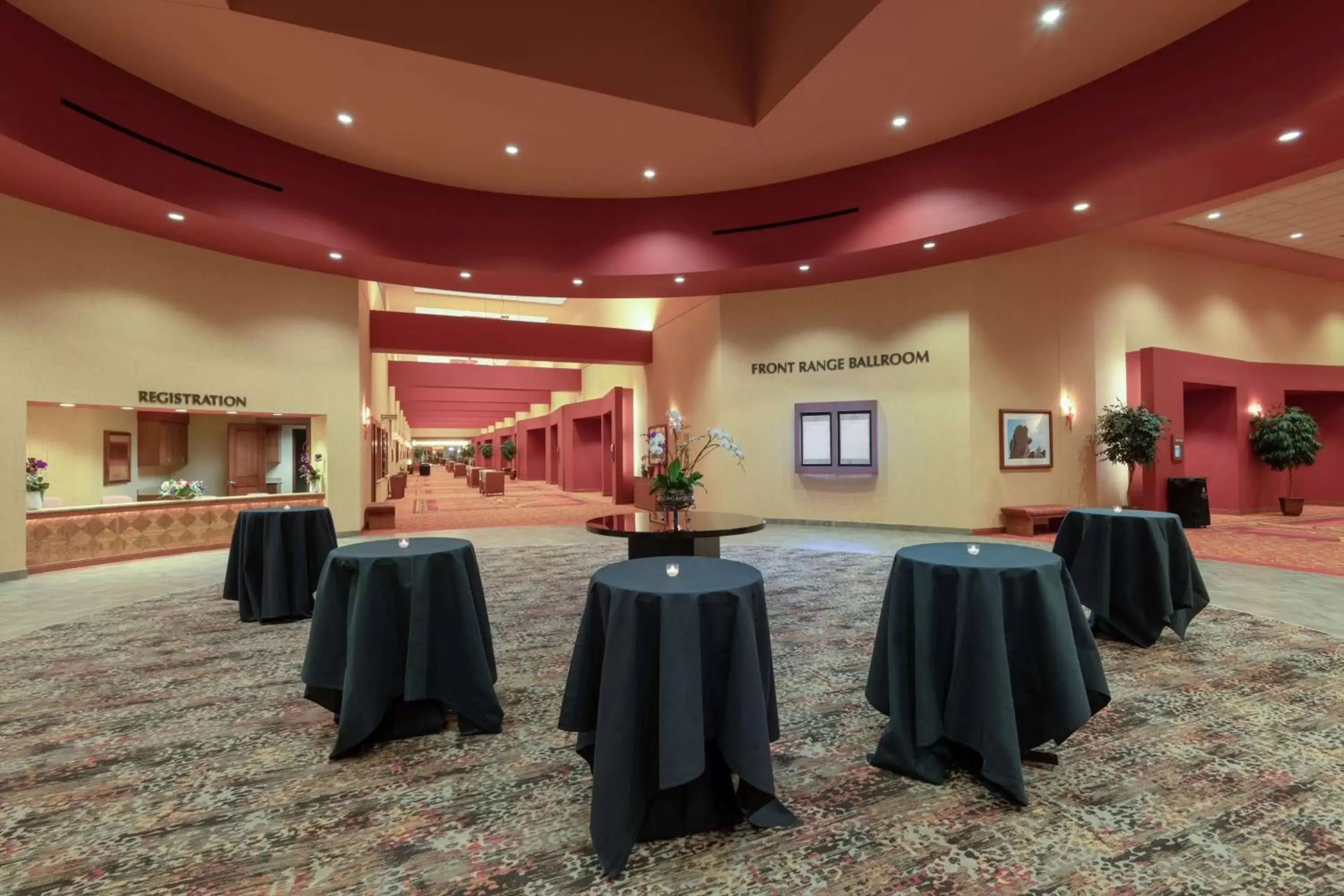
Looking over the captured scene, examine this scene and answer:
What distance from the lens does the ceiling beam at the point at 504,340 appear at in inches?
436

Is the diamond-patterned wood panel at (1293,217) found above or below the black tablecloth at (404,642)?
above

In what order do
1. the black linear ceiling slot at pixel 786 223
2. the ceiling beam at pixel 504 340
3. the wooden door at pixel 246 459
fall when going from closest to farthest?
1. the black linear ceiling slot at pixel 786 223
2. the wooden door at pixel 246 459
3. the ceiling beam at pixel 504 340

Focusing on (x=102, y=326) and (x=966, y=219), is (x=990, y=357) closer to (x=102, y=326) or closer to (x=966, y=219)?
(x=966, y=219)

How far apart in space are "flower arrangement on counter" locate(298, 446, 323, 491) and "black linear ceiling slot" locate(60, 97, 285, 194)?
12.6 feet

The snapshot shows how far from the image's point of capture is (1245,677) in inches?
128

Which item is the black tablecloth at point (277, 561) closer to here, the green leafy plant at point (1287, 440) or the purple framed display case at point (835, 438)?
the purple framed display case at point (835, 438)

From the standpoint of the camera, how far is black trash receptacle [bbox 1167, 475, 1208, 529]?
9805 mm

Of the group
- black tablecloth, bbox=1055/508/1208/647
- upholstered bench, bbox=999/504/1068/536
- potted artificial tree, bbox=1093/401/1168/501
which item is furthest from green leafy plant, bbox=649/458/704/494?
potted artificial tree, bbox=1093/401/1168/501

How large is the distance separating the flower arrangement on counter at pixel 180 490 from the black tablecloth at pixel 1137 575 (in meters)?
9.90

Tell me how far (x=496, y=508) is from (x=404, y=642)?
12.1 m

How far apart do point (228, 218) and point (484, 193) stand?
10.5ft

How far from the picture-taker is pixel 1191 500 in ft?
32.3

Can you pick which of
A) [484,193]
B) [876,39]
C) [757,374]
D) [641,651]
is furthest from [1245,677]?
[484,193]

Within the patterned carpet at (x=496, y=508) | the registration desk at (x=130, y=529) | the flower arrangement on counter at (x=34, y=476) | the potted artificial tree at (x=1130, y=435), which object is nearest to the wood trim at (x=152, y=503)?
the registration desk at (x=130, y=529)
